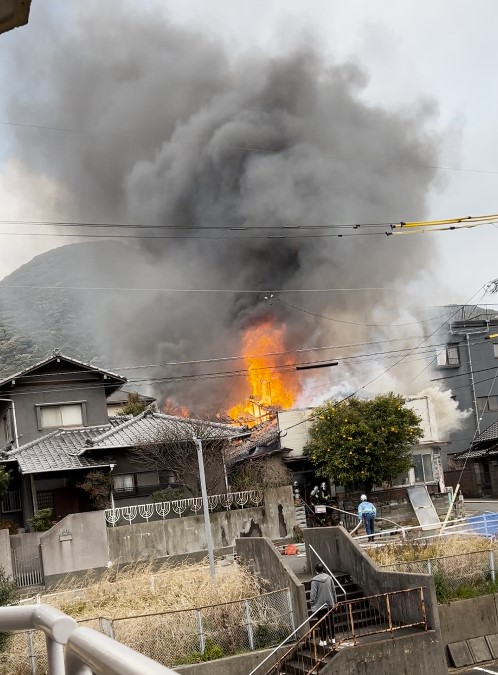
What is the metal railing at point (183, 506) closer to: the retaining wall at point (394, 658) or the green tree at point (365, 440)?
the green tree at point (365, 440)

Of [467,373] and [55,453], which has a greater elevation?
[467,373]

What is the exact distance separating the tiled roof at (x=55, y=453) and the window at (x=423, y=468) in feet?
44.2

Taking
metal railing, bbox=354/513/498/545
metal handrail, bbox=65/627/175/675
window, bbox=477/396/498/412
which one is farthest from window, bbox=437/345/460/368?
metal handrail, bbox=65/627/175/675

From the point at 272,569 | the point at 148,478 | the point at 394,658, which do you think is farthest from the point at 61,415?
the point at 394,658

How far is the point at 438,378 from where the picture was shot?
167 feet

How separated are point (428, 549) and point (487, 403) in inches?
1269

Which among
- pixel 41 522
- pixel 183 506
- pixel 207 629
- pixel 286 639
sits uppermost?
pixel 41 522

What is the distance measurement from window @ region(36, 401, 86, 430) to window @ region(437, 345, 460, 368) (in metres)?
26.2

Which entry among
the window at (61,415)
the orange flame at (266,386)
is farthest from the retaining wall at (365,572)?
the orange flame at (266,386)

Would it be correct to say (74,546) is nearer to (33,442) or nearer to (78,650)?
(33,442)

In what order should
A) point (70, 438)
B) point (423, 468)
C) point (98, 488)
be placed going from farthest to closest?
point (423, 468)
point (70, 438)
point (98, 488)

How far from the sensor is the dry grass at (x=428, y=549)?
2008cm

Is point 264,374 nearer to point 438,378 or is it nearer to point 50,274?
point 438,378

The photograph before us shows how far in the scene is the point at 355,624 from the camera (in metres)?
16.7
